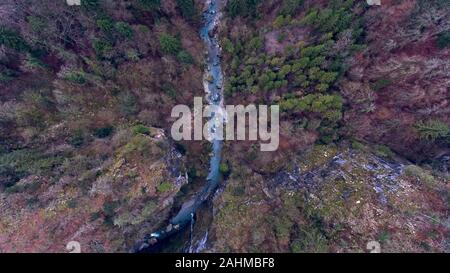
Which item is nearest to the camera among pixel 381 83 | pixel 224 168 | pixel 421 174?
pixel 421 174

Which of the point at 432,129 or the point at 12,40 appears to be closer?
Result: the point at 12,40

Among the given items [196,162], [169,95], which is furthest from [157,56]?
[196,162]

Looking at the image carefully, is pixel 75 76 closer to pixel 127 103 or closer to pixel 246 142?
pixel 127 103

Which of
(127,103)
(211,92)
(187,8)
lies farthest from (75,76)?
(211,92)

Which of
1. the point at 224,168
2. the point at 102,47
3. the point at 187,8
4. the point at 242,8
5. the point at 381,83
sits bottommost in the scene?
the point at 224,168

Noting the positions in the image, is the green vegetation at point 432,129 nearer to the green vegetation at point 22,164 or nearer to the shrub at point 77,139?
the shrub at point 77,139

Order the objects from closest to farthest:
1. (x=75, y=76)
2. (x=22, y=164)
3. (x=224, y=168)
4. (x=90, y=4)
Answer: (x=22, y=164)
(x=90, y=4)
(x=75, y=76)
(x=224, y=168)

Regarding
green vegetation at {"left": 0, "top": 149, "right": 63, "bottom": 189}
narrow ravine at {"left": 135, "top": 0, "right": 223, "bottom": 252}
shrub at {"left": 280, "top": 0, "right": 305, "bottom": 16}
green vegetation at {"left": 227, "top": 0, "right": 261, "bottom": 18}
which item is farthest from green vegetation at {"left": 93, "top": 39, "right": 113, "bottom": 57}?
shrub at {"left": 280, "top": 0, "right": 305, "bottom": 16}
